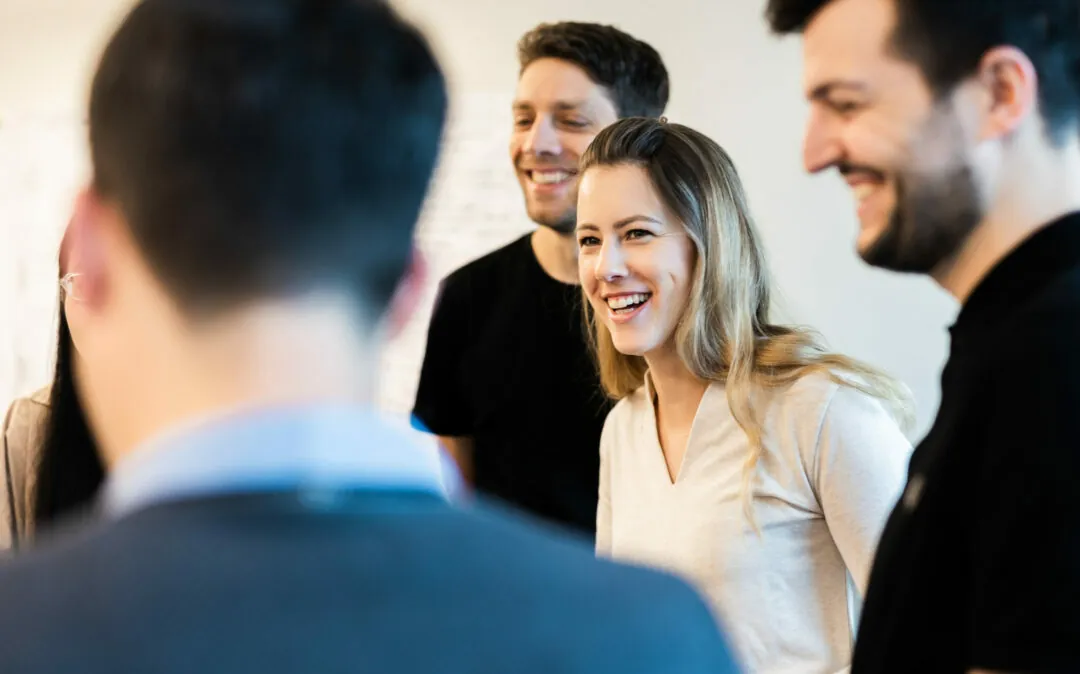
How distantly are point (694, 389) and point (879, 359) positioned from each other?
4.82 ft

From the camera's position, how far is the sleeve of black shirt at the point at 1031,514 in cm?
75

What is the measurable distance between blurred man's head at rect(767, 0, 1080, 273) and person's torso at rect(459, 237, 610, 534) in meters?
1.23

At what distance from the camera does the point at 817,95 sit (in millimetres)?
947

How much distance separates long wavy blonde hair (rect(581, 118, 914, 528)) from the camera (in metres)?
1.70

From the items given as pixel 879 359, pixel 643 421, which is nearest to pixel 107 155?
pixel 643 421

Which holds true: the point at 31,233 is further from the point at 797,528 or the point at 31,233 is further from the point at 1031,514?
the point at 1031,514

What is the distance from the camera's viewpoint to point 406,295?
66 cm

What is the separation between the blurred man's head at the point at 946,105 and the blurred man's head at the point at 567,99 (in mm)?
1303

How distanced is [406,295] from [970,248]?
1.57 ft

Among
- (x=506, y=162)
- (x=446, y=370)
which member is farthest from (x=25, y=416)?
(x=506, y=162)

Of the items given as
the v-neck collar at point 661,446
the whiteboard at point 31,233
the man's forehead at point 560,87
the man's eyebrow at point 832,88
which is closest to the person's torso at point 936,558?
the man's eyebrow at point 832,88

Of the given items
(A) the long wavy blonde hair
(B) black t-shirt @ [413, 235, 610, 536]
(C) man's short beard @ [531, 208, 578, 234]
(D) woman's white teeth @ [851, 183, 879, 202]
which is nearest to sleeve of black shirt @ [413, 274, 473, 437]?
(B) black t-shirt @ [413, 235, 610, 536]

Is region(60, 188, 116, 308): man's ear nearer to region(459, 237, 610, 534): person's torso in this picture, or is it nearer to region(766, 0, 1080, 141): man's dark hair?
region(766, 0, 1080, 141): man's dark hair

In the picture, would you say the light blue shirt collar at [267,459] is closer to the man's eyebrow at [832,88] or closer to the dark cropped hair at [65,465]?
the man's eyebrow at [832,88]
